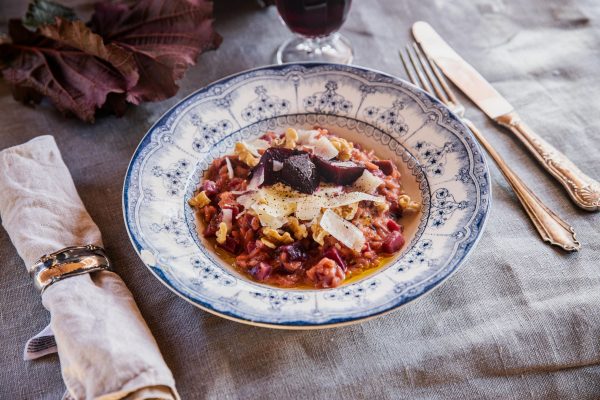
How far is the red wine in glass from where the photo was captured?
3.05 metres

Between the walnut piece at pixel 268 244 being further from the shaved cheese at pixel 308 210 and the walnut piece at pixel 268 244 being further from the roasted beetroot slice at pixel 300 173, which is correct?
the roasted beetroot slice at pixel 300 173

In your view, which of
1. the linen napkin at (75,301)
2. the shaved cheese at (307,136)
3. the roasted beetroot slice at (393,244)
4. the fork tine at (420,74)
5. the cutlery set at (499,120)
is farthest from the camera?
the fork tine at (420,74)

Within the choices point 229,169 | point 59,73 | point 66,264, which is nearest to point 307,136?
point 229,169

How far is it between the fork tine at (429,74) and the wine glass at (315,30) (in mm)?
415

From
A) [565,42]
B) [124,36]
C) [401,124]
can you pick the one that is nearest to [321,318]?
[401,124]

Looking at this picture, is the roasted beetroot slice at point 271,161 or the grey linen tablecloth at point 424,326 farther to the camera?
the roasted beetroot slice at point 271,161

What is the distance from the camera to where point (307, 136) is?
2684mm

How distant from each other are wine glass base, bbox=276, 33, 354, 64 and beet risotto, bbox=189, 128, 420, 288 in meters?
0.96

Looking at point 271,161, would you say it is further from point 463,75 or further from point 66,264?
point 463,75

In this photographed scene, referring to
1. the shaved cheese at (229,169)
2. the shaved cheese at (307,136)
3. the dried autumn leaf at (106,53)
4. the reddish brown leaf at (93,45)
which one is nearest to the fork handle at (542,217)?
the shaved cheese at (307,136)

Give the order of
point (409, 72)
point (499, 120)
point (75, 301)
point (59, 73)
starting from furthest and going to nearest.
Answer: point (409, 72)
point (59, 73)
point (499, 120)
point (75, 301)

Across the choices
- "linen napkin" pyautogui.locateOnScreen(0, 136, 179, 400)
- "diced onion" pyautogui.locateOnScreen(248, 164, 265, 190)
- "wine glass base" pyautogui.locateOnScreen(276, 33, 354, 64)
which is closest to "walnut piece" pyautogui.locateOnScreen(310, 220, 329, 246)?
"diced onion" pyautogui.locateOnScreen(248, 164, 265, 190)

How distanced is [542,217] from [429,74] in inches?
44.7

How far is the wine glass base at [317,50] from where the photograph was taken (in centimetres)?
346
